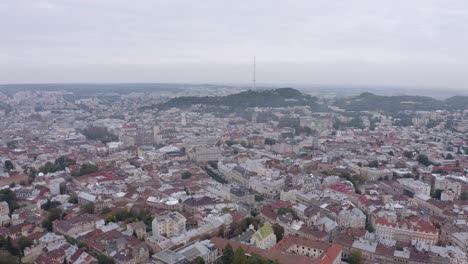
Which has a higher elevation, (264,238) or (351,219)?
(264,238)

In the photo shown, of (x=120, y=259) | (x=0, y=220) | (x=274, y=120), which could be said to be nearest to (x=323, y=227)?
(x=120, y=259)

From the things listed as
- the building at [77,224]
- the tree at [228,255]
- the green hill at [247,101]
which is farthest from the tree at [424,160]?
the green hill at [247,101]

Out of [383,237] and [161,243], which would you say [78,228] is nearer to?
[161,243]

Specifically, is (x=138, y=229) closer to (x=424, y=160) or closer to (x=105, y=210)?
(x=105, y=210)

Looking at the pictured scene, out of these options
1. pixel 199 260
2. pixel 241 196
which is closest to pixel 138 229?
pixel 199 260

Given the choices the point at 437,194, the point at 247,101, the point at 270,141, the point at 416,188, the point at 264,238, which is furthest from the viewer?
the point at 247,101

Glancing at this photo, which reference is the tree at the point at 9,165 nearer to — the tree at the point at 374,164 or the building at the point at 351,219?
the building at the point at 351,219
